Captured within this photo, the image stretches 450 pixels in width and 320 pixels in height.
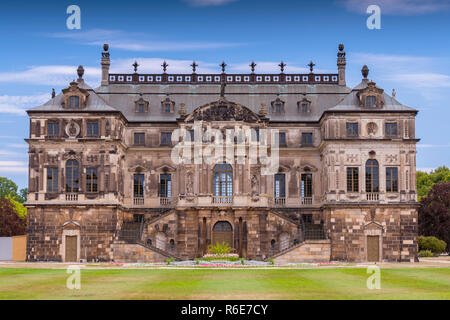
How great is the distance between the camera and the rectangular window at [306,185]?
71.4 meters

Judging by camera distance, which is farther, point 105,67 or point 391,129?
point 105,67

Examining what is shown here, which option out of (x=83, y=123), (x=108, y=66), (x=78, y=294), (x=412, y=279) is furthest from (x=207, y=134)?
(x=78, y=294)

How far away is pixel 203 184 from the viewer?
66.4 meters

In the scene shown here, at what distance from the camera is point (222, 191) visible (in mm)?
67312

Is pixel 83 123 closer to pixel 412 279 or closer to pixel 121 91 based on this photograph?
pixel 121 91

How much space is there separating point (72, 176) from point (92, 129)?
193 inches

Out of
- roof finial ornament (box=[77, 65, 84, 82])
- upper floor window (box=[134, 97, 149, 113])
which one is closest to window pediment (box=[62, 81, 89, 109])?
roof finial ornament (box=[77, 65, 84, 82])

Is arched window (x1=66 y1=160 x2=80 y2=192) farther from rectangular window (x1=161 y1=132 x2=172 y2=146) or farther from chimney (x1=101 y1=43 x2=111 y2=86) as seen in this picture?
chimney (x1=101 y1=43 x2=111 y2=86)

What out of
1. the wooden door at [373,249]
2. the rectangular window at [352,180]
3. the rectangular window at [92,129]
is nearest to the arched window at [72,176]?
the rectangular window at [92,129]

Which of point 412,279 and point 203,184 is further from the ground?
point 203,184

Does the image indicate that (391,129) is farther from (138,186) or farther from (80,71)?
(80,71)

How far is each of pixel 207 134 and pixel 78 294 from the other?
39362mm

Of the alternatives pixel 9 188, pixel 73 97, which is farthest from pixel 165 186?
pixel 9 188

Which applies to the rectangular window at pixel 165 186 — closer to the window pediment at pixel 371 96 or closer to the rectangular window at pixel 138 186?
the rectangular window at pixel 138 186
